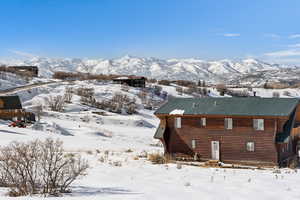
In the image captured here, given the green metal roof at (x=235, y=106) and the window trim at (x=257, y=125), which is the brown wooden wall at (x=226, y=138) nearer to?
the window trim at (x=257, y=125)

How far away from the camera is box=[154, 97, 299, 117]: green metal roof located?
33156mm

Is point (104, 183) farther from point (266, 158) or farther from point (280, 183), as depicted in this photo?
point (266, 158)

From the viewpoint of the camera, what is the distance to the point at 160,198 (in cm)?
1495

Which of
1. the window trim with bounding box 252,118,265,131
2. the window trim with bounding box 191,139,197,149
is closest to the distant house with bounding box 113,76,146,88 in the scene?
the window trim with bounding box 191,139,197,149

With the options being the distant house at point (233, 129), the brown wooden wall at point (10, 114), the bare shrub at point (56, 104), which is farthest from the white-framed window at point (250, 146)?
the bare shrub at point (56, 104)

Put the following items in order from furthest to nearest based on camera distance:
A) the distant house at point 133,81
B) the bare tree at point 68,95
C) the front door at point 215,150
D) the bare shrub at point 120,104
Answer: the distant house at point 133,81 → the bare tree at point 68,95 → the bare shrub at point 120,104 → the front door at point 215,150

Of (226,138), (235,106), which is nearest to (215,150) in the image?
(226,138)

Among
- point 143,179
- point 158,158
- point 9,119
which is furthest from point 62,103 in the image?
point 143,179

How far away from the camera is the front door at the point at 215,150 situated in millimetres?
35156

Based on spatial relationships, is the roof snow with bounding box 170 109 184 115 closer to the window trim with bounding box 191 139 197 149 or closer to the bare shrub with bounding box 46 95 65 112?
the window trim with bounding box 191 139 197 149

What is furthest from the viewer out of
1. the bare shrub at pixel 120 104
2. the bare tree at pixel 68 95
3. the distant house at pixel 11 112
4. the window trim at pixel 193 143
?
the bare tree at pixel 68 95

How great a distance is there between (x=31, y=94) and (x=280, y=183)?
91.1 meters

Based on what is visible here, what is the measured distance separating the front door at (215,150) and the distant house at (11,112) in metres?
41.2

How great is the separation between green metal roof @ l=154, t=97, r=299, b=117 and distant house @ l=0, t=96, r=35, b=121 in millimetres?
37278
